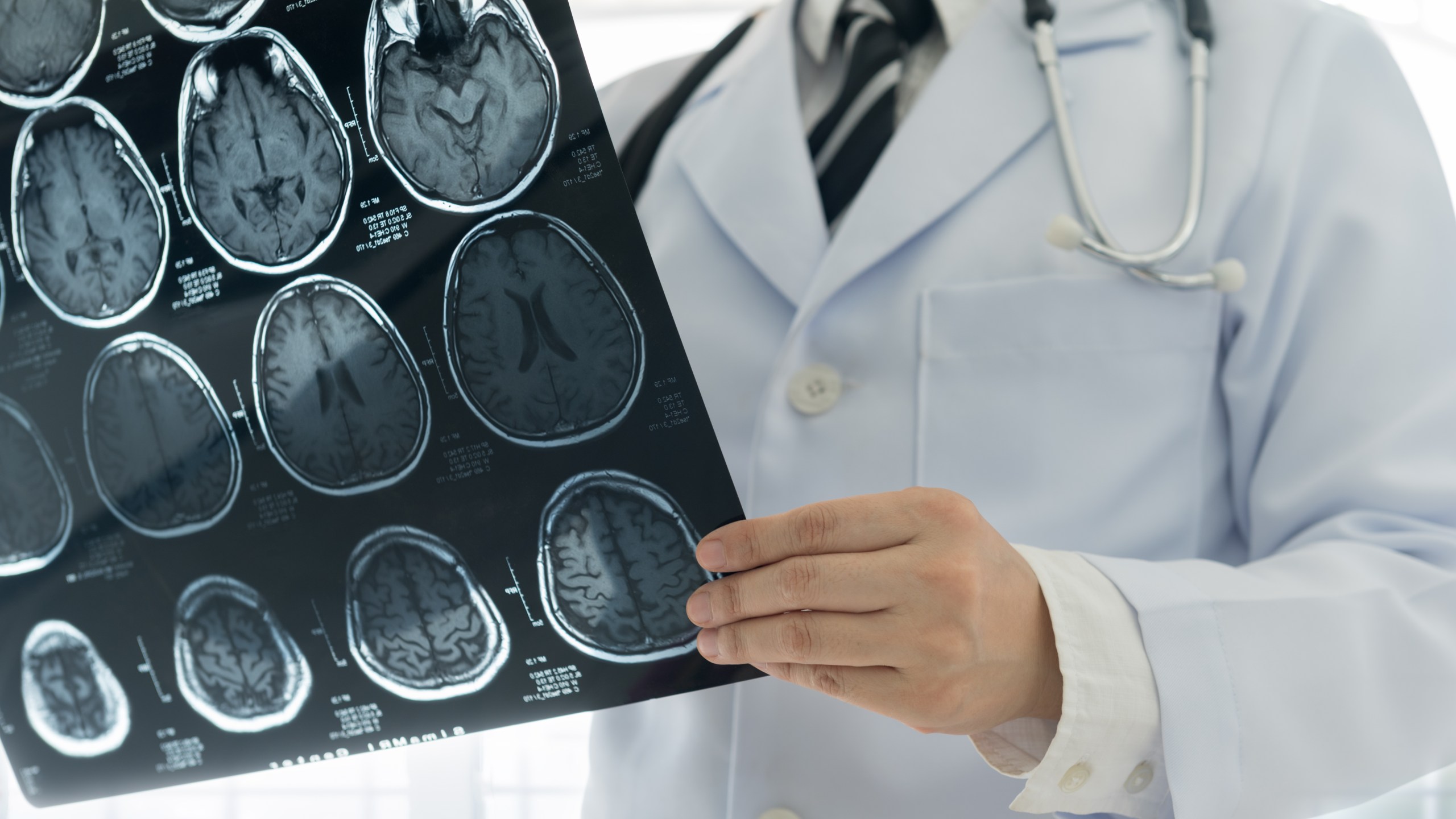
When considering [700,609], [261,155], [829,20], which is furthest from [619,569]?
[829,20]

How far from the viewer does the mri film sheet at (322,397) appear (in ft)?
1.48

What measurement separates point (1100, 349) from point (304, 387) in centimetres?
51

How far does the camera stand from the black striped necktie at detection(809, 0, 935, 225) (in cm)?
74

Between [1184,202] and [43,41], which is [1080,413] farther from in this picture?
[43,41]

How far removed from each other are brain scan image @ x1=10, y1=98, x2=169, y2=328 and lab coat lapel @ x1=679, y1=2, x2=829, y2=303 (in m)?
0.39

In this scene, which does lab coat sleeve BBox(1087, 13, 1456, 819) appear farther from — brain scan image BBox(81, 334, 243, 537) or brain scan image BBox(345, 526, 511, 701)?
brain scan image BBox(81, 334, 243, 537)

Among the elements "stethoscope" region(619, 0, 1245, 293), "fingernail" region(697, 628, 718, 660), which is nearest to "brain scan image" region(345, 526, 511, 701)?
"fingernail" region(697, 628, 718, 660)

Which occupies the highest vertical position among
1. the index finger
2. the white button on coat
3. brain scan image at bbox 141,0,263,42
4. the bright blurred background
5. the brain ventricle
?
the brain ventricle

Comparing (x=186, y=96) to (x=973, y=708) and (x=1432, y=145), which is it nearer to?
(x=973, y=708)

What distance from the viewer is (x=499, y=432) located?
0.48m

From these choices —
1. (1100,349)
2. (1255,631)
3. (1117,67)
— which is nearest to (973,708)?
(1255,631)

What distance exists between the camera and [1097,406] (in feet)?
2.14

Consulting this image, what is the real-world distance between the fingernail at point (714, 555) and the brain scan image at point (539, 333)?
7 centimetres

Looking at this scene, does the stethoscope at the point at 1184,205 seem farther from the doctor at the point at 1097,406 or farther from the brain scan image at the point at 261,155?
the brain scan image at the point at 261,155
